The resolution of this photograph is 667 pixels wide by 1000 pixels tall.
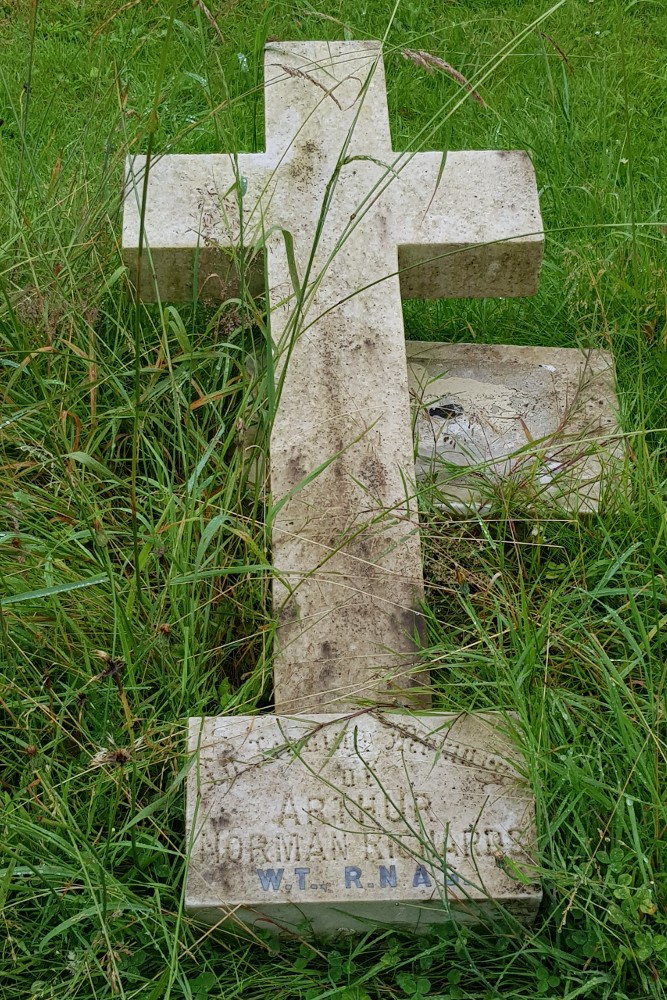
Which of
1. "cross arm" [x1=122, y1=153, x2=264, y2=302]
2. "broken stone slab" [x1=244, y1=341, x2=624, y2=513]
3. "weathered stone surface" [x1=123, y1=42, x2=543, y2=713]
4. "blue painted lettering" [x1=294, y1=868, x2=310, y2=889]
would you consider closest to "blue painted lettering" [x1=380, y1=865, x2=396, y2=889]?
"blue painted lettering" [x1=294, y1=868, x2=310, y2=889]

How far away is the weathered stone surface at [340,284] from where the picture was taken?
2.00m

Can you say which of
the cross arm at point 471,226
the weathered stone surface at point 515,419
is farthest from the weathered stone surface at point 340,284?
the weathered stone surface at point 515,419

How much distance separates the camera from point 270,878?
171 cm

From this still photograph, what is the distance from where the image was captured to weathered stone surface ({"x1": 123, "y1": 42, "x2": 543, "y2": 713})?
2.00 m

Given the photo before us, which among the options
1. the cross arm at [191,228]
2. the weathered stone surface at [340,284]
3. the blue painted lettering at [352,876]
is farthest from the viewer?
the cross arm at [191,228]

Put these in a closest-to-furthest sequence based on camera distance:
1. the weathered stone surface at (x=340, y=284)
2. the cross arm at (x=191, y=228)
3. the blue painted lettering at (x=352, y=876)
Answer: the blue painted lettering at (x=352, y=876), the weathered stone surface at (x=340, y=284), the cross arm at (x=191, y=228)

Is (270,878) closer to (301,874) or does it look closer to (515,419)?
(301,874)

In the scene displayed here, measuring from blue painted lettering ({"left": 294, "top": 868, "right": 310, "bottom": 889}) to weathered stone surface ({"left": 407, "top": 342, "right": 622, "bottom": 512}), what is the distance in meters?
0.93

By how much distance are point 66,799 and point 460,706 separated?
0.73 metres

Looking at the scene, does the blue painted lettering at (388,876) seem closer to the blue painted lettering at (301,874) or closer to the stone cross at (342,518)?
the stone cross at (342,518)

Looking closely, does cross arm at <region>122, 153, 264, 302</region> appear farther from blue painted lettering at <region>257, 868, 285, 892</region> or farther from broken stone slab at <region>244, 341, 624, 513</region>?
blue painted lettering at <region>257, 868, 285, 892</region>

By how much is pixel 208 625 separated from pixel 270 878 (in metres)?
0.59

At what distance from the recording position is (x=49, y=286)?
2.51m

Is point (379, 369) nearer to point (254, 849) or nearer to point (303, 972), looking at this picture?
point (254, 849)
